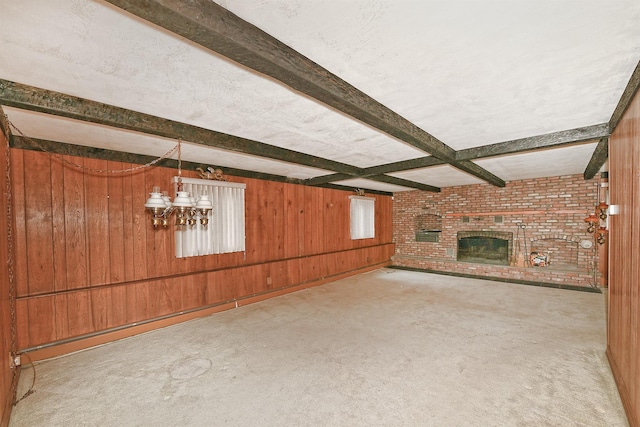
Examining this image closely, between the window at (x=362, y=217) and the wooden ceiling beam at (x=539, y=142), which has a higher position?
the wooden ceiling beam at (x=539, y=142)

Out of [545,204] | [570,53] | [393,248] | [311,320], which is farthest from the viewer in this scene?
[393,248]

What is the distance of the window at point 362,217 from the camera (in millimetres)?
7613

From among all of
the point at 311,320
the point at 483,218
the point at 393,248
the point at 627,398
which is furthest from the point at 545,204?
the point at 311,320

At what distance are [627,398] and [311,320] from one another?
324 cm

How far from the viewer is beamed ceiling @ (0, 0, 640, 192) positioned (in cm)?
128

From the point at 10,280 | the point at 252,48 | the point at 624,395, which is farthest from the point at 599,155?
the point at 10,280

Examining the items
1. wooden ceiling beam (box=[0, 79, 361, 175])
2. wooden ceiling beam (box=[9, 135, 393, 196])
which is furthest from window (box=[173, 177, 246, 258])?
wooden ceiling beam (box=[0, 79, 361, 175])

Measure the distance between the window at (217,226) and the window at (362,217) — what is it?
3535 millimetres

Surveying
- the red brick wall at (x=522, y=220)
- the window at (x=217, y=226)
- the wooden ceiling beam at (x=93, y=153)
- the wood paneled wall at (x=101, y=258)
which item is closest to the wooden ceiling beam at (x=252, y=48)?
the wooden ceiling beam at (x=93, y=153)

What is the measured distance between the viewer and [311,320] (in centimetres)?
407

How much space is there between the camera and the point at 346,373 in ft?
8.64

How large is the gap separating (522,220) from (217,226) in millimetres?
7210

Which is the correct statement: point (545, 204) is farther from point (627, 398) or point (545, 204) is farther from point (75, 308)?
point (75, 308)

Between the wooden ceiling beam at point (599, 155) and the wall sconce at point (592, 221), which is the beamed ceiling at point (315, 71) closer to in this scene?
the wooden ceiling beam at point (599, 155)
